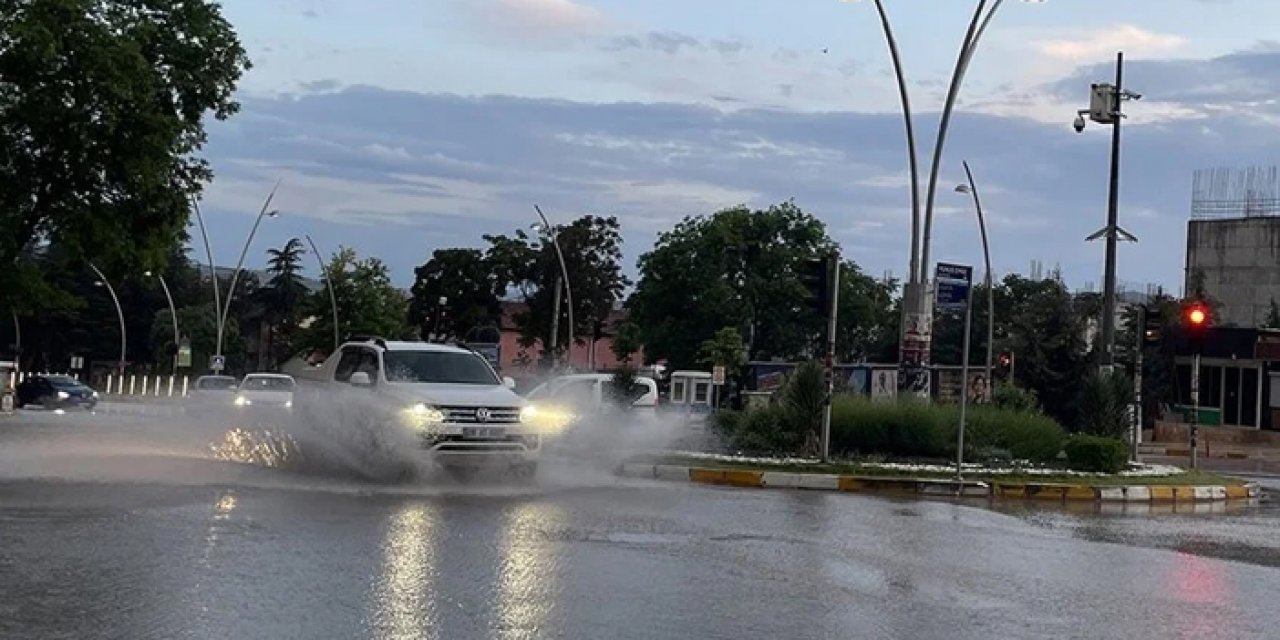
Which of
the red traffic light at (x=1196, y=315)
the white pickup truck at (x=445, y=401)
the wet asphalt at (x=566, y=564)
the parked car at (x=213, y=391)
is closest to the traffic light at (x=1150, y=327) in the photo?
the red traffic light at (x=1196, y=315)

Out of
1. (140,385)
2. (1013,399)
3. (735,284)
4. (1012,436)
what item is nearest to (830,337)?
(1012,436)

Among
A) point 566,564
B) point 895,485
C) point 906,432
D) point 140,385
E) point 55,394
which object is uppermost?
point 906,432

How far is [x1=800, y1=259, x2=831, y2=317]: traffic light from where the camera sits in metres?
22.0

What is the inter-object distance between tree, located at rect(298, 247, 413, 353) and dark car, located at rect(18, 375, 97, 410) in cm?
2152

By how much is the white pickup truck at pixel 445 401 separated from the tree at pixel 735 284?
4570 centimetres

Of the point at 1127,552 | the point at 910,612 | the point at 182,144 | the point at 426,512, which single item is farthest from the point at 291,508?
the point at 182,144

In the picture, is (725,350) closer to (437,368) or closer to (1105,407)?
(1105,407)

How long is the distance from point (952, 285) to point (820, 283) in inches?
80.7

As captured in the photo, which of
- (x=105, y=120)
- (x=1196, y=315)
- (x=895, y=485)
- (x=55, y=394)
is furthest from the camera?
(x=55, y=394)

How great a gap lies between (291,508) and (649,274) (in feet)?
180

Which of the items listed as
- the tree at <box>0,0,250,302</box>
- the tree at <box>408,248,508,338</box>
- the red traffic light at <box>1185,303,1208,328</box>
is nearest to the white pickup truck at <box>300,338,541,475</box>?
the red traffic light at <box>1185,303,1208,328</box>

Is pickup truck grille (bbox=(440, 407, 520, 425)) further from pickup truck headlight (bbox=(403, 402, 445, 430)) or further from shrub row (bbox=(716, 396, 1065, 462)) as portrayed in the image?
shrub row (bbox=(716, 396, 1065, 462))

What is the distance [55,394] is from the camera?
5416 centimetres

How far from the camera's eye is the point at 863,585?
10.3 meters
